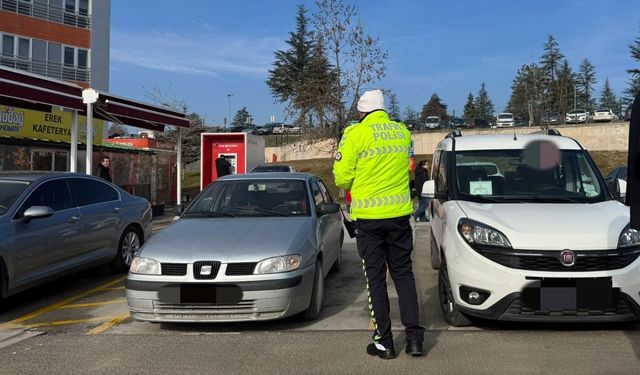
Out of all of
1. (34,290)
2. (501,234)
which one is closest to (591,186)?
(501,234)

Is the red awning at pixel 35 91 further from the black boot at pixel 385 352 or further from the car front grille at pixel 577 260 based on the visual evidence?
the car front grille at pixel 577 260

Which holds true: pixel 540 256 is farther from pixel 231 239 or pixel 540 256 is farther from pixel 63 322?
pixel 63 322

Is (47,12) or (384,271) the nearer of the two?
(384,271)

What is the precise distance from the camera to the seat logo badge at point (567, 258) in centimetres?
424

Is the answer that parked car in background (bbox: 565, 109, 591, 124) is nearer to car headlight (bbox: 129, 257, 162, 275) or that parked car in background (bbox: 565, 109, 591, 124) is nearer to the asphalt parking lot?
the asphalt parking lot

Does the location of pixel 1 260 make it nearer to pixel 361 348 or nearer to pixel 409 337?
pixel 361 348

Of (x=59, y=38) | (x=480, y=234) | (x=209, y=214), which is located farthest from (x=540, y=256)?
(x=59, y=38)

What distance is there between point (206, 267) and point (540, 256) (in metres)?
2.71

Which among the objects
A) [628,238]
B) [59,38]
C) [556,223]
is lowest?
[628,238]

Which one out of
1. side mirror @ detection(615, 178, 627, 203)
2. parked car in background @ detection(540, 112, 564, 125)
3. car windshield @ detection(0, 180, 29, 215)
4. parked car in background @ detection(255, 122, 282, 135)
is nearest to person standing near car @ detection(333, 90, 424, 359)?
side mirror @ detection(615, 178, 627, 203)

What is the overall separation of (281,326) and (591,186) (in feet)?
10.8

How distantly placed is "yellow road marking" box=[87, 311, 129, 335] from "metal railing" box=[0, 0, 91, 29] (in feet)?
96.5

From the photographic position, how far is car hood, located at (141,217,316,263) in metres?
4.87

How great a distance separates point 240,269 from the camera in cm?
478
